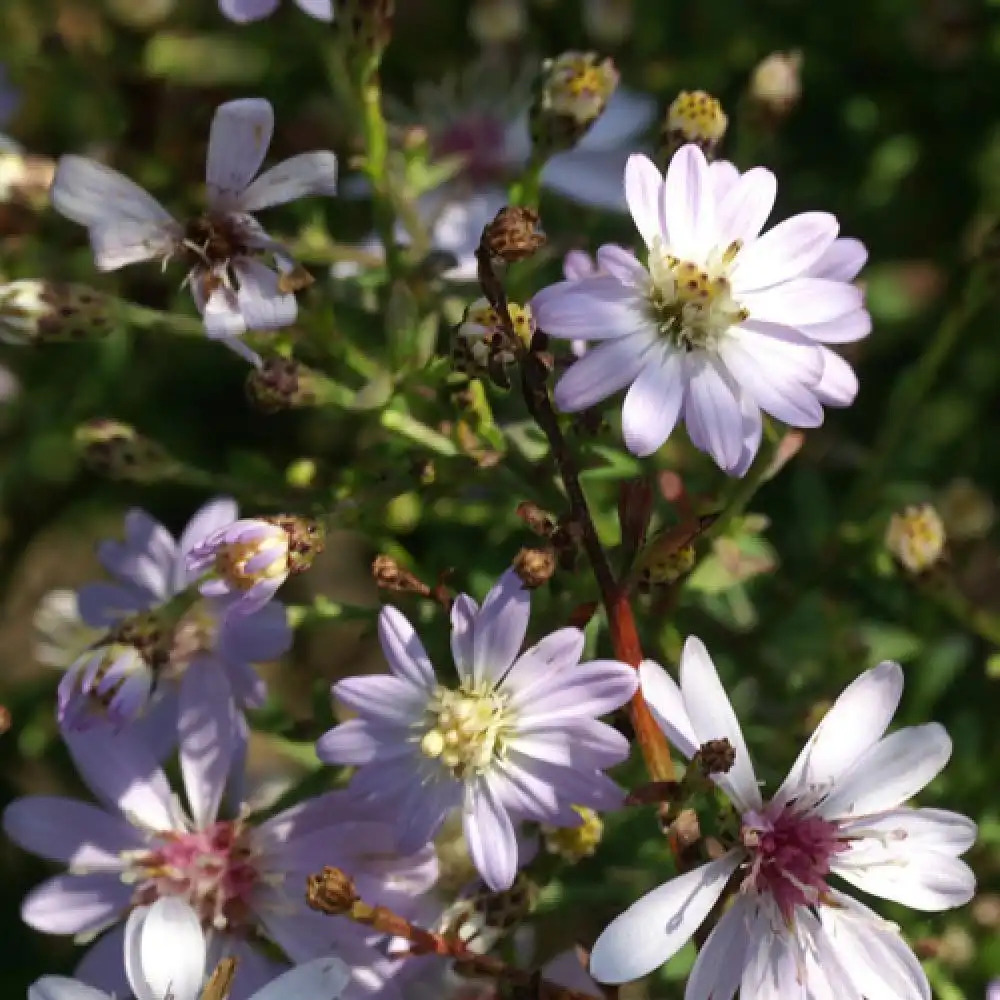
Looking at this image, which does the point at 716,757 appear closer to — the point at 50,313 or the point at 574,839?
the point at 574,839

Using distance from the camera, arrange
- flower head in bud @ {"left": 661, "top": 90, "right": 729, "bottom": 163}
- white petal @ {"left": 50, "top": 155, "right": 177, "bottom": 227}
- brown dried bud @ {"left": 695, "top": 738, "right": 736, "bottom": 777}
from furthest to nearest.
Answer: flower head in bud @ {"left": 661, "top": 90, "right": 729, "bottom": 163}, white petal @ {"left": 50, "top": 155, "right": 177, "bottom": 227}, brown dried bud @ {"left": 695, "top": 738, "right": 736, "bottom": 777}

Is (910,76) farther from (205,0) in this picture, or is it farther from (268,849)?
(268,849)

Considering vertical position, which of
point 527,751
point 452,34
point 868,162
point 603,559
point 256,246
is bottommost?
point 527,751

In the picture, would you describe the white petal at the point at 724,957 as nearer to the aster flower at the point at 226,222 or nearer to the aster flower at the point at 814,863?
the aster flower at the point at 814,863

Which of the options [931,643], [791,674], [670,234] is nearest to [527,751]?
[670,234]

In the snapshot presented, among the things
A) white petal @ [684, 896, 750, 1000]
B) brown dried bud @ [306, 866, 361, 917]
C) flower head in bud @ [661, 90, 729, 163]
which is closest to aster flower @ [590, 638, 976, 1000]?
white petal @ [684, 896, 750, 1000]

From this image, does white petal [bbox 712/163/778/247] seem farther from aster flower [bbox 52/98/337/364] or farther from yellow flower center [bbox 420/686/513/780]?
yellow flower center [bbox 420/686/513/780]

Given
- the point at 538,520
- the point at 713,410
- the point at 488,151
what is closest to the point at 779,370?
the point at 713,410
